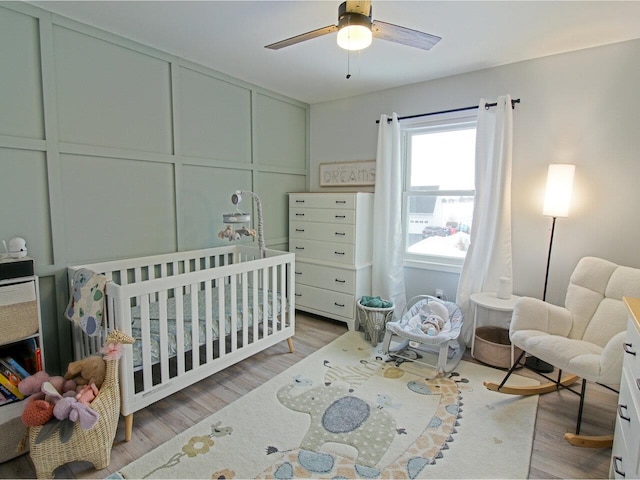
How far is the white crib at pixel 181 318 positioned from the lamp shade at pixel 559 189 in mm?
1997

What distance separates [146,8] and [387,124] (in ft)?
7.17

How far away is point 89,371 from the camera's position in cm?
180

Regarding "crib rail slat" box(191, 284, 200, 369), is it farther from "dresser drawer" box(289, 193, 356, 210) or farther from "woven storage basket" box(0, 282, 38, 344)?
"dresser drawer" box(289, 193, 356, 210)

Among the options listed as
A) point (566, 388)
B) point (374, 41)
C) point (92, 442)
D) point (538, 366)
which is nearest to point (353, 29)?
point (374, 41)

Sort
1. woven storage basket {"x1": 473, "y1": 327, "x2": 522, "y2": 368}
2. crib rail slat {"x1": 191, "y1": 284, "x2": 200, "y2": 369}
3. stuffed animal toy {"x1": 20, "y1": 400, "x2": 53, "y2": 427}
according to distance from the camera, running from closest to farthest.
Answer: stuffed animal toy {"x1": 20, "y1": 400, "x2": 53, "y2": 427} → crib rail slat {"x1": 191, "y1": 284, "x2": 200, "y2": 369} → woven storage basket {"x1": 473, "y1": 327, "x2": 522, "y2": 368}

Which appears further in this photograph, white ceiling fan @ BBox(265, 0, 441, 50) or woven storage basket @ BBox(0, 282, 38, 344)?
woven storage basket @ BBox(0, 282, 38, 344)

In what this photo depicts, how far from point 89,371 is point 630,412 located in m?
2.43

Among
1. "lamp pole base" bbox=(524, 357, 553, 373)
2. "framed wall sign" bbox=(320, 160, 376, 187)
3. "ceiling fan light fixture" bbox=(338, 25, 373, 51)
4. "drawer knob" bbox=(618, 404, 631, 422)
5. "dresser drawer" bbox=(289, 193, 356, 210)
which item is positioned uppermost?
"ceiling fan light fixture" bbox=(338, 25, 373, 51)

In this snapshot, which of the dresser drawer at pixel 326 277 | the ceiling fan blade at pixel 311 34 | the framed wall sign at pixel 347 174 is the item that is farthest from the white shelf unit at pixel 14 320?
the framed wall sign at pixel 347 174

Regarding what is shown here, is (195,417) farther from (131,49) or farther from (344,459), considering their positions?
(131,49)

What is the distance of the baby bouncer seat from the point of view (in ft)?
8.38

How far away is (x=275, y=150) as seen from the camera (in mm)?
3771

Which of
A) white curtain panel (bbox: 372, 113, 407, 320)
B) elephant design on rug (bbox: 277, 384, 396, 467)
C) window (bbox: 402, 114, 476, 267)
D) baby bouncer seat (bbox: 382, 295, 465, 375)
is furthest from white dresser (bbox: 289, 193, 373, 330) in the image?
elephant design on rug (bbox: 277, 384, 396, 467)

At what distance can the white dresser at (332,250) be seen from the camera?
11.1 feet
